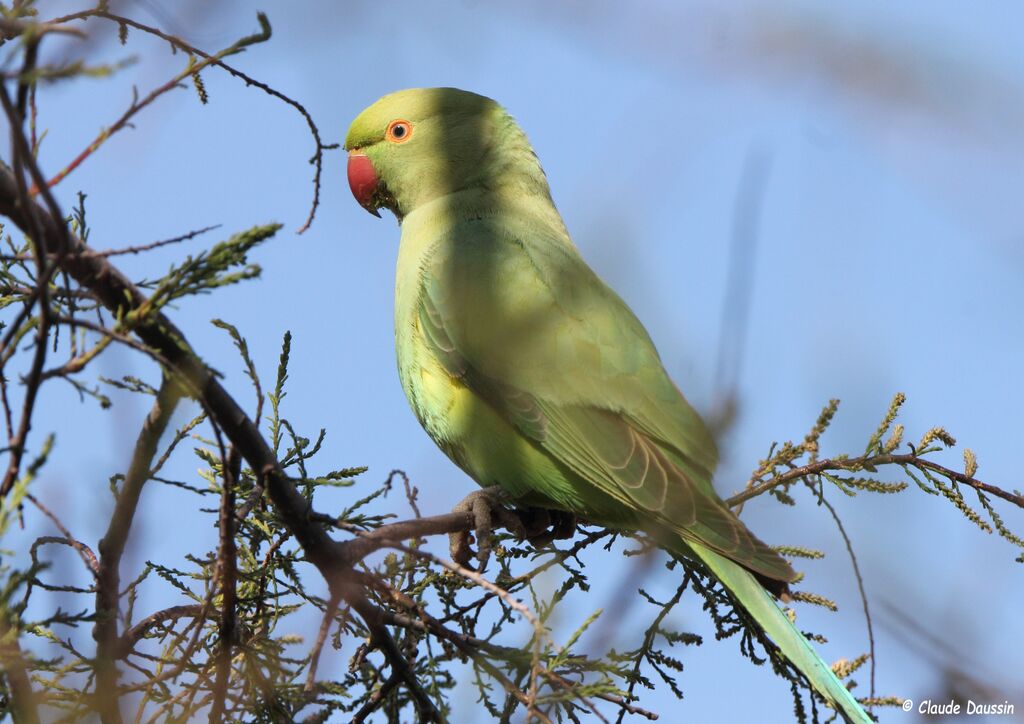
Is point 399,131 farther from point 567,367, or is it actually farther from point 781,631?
point 781,631

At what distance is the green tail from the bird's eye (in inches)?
101

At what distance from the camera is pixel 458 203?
15.1ft

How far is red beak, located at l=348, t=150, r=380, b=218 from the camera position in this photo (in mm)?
5047

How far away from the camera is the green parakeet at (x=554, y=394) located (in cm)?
342

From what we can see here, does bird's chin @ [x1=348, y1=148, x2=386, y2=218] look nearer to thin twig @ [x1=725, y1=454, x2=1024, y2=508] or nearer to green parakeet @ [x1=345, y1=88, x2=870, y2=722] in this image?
green parakeet @ [x1=345, y1=88, x2=870, y2=722]

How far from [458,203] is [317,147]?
1417 mm

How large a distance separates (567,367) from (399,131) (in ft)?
5.81

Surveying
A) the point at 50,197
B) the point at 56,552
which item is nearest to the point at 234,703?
the point at 56,552

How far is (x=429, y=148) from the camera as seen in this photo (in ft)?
16.1

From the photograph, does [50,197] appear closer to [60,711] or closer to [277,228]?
[277,228]

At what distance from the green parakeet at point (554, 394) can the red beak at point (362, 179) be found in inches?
24.1

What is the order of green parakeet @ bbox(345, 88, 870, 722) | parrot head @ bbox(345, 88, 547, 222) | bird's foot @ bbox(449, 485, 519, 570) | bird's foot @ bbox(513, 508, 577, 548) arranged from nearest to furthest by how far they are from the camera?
green parakeet @ bbox(345, 88, 870, 722) → bird's foot @ bbox(449, 485, 519, 570) → bird's foot @ bbox(513, 508, 577, 548) → parrot head @ bbox(345, 88, 547, 222)

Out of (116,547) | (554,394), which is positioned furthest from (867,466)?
(116,547)

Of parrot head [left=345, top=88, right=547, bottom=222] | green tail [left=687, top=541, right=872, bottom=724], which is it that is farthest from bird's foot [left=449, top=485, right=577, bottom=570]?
parrot head [left=345, top=88, right=547, bottom=222]
